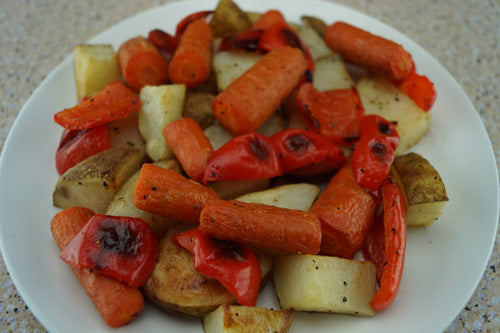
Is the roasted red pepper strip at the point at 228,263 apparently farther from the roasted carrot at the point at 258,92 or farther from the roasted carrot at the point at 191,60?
the roasted carrot at the point at 191,60

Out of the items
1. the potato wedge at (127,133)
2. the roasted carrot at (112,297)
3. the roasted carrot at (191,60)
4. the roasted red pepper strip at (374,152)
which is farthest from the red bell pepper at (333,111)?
the roasted carrot at (112,297)

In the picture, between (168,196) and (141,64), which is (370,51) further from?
(168,196)

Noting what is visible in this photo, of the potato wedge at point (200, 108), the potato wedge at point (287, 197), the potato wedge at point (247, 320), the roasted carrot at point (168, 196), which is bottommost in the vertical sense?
the potato wedge at point (247, 320)

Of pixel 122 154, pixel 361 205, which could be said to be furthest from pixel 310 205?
pixel 122 154

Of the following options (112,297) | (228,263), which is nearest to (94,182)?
(112,297)

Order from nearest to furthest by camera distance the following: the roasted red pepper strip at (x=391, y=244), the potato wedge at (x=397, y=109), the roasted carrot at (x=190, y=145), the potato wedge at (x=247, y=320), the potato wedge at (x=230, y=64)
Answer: the potato wedge at (x=247, y=320) < the roasted red pepper strip at (x=391, y=244) < the roasted carrot at (x=190, y=145) < the potato wedge at (x=397, y=109) < the potato wedge at (x=230, y=64)

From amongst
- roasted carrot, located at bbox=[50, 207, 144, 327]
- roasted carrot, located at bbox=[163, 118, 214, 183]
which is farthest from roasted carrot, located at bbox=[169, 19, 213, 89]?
roasted carrot, located at bbox=[50, 207, 144, 327]

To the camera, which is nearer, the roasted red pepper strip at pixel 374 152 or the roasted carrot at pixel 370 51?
the roasted red pepper strip at pixel 374 152
